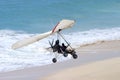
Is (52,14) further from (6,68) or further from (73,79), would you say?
(73,79)

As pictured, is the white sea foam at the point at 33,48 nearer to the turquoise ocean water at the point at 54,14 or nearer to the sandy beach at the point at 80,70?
the sandy beach at the point at 80,70

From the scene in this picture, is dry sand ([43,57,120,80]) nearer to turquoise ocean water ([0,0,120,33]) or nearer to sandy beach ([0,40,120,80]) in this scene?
sandy beach ([0,40,120,80])

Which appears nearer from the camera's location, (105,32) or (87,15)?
(105,32)

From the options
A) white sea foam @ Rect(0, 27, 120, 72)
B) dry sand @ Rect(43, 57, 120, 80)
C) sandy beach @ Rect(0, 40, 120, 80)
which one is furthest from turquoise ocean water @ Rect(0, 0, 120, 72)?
dry sand @ Rect(43, 57, 120, 80)

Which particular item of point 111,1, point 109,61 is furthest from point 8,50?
point 111,1

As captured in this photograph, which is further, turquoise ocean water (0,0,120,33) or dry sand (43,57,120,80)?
turquoise ocean water (0,0,120,33)

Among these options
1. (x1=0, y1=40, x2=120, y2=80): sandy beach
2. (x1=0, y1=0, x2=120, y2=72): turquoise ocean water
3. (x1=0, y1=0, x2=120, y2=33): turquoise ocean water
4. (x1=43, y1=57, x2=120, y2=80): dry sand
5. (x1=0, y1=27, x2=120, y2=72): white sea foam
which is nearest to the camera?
(x1=43, y1=57, x2=120, y2=80): dry sand

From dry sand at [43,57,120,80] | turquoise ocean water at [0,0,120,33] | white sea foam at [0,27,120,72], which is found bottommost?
dry sand at [43,57,120,80]
